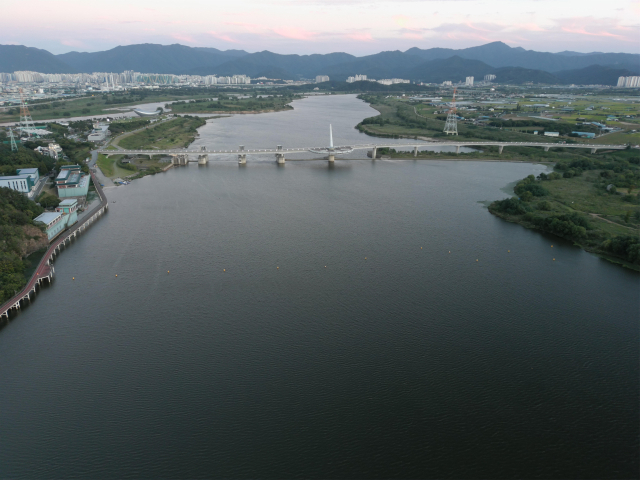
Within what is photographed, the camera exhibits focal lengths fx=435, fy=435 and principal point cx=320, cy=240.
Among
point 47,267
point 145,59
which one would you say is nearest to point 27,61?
point 145,59

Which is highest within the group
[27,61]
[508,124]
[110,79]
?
[27,61]

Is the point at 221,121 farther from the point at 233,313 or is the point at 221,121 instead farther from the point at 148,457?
the point at 148,457

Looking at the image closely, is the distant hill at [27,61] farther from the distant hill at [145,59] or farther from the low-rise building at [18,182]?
the low-rise building at [18,182]

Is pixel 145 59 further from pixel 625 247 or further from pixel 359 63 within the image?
pixel 625 247

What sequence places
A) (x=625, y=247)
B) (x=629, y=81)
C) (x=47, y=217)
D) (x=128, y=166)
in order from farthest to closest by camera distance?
(x=629, y=81), (x=128, y=166), (x=47, y=217), (x=625, y=247)

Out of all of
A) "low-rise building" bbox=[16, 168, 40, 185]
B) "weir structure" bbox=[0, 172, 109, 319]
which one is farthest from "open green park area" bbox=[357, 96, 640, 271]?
"low-rise building" bbox=[16, 168, 40, 185]

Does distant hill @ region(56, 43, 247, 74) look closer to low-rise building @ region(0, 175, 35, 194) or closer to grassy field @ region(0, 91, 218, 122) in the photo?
grassy field @ region(0, 91, 218, 122)

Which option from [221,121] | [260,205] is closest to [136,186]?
[260,205]
